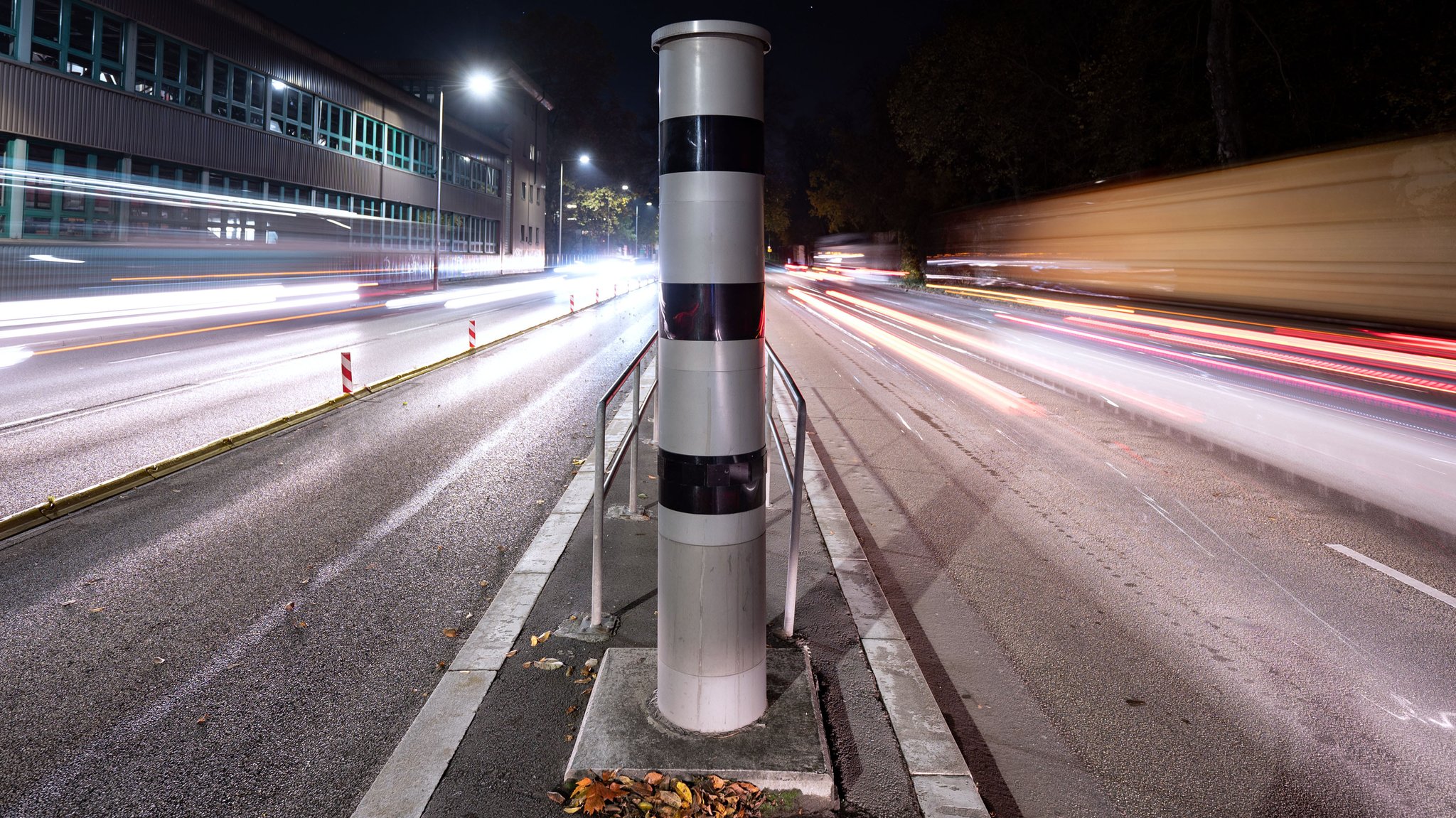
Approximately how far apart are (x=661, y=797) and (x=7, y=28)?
26.3 m

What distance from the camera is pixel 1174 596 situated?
5613 mm

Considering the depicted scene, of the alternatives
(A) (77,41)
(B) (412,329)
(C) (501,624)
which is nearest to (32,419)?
(C) (501,624)

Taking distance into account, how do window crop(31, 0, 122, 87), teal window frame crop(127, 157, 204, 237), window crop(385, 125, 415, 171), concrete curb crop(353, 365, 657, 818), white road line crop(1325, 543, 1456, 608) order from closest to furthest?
concrete curb crop(353, 365, 657, 818), white road line crop(1325, 543, 1456, 608), window crop(31, 0, 122, 87), teal window frame crop(127, 157, 204, 237), window crop(385, 125, 415, 171)

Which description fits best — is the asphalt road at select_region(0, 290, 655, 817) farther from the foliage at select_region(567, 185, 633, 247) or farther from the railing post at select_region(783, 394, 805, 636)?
the foliage at select_region(567, 185, 633, 247)

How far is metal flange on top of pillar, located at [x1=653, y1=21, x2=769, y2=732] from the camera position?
327 centimetres

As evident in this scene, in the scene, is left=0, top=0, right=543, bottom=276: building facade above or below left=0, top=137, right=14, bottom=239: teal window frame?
above

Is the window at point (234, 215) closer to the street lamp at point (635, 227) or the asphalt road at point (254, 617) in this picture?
the asphalt road at point (254, 617)

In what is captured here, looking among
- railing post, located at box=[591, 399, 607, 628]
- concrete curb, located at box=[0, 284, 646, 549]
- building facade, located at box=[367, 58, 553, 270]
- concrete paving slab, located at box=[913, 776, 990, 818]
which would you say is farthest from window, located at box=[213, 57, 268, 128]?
concrete paving slab, located at box=[913, 776, 990, 818]

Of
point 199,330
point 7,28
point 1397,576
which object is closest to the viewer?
point 1397,576

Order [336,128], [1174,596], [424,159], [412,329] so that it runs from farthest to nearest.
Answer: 1. [424,159]
2. [336,128]
3. [412,329]
4. [1174,596]

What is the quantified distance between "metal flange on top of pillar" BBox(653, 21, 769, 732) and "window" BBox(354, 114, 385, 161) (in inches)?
1658

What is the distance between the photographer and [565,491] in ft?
24.6

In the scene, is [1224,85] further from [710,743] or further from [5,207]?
[5,207]

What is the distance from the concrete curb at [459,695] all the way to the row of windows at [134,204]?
21449mm
